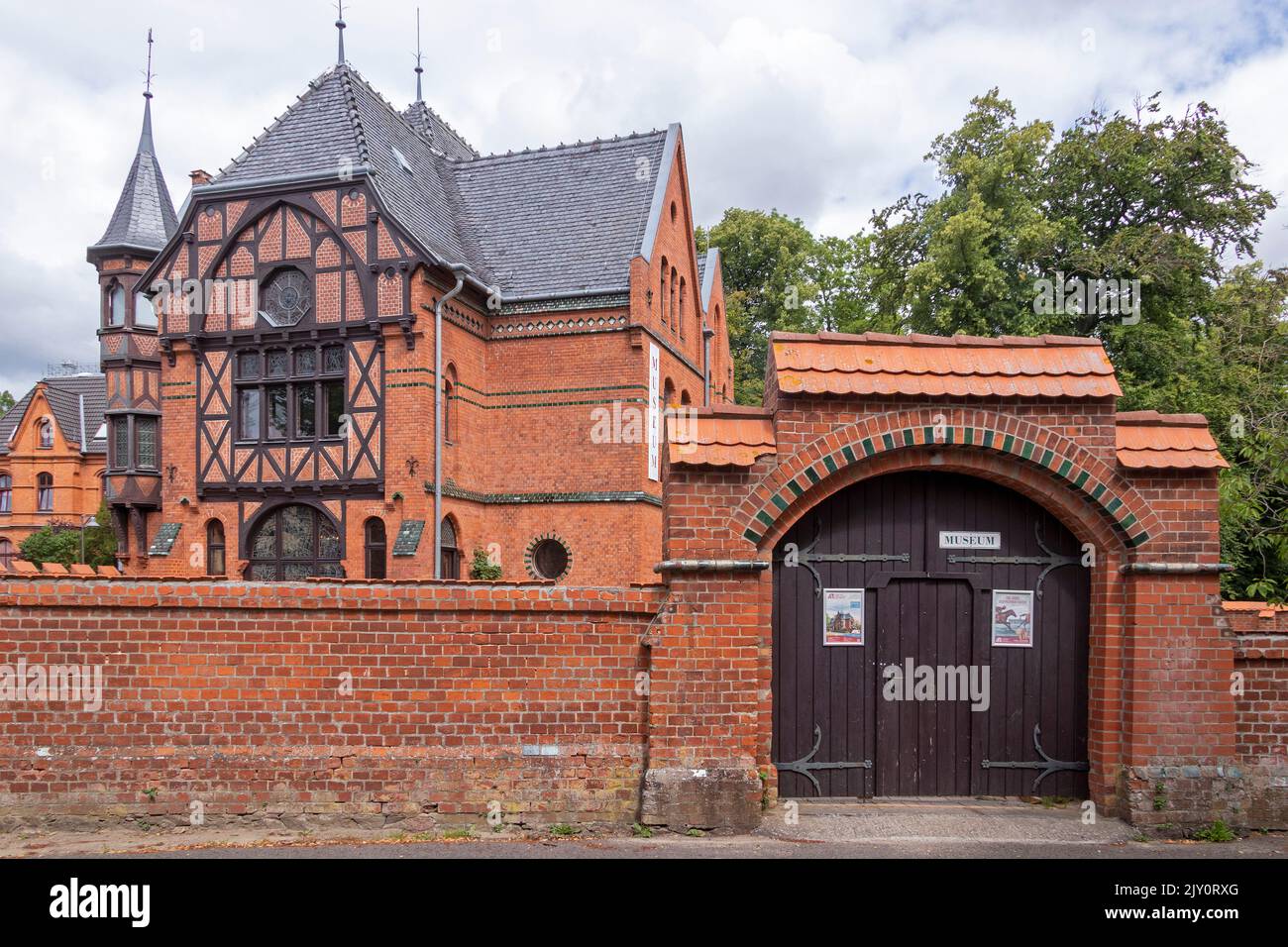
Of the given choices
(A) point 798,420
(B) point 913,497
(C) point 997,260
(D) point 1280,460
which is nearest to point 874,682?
(B) point 913,497

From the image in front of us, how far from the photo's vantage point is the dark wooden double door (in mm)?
6723

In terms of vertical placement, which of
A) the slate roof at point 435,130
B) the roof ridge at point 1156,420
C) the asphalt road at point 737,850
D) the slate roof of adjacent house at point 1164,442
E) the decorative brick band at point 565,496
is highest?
the slate roof at point 435,130

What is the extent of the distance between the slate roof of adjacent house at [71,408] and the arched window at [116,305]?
52.6 ft

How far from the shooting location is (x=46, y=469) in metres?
35.5

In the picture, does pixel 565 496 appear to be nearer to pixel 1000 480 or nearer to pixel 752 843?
pixel 1000 480

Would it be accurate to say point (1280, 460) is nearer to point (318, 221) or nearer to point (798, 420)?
point (798, 420)

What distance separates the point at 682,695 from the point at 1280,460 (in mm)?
8988

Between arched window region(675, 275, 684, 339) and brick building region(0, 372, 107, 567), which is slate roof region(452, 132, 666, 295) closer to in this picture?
arched window region(675, 275, 684, 339)

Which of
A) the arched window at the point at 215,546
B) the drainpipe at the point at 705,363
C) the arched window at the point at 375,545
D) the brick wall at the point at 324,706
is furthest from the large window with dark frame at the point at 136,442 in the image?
the brick wall at the point at 324,706

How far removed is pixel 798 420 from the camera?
6.43 metres

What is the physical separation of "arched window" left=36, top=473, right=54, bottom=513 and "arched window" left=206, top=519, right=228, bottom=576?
74.3 ft

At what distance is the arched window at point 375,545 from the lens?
17.4m

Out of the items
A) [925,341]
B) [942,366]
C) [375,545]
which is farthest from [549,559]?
[942,366]

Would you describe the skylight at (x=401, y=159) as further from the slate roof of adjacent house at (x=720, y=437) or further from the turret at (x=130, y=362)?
the slate roof of adjacent house at (x=720, y=437)
